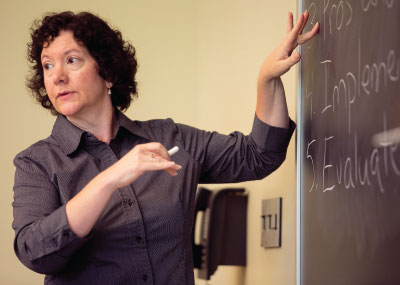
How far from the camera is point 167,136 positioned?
71.4 inches

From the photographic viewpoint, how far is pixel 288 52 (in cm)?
162

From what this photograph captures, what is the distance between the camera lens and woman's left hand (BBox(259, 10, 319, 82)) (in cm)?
158

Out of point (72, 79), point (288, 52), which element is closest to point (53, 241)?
point (72, 79)

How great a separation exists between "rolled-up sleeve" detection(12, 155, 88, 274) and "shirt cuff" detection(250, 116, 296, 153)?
21.7 inches

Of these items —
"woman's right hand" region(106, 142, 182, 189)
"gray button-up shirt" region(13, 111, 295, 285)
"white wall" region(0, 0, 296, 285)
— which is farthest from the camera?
"white wall" region(0, 0, 296, 285)

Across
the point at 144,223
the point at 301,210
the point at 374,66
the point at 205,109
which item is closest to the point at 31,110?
the point at 205,109

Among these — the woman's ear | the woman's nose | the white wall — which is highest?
the white wall

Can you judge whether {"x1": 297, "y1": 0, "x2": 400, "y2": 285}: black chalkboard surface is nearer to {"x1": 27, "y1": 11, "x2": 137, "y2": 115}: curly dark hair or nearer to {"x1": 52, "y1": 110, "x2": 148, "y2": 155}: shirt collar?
{"x1": 52, "y1": 110, "x2": 148, "y2": 155}: shirt collar

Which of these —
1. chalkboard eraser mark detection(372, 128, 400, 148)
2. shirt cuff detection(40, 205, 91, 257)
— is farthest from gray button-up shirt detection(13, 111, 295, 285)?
chalkboard eraser mark detection(372, 128, 400, 148)

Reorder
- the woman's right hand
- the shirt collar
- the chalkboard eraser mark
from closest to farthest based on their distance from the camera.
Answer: the chalkboard eraser mark, the woman's right hand, the shirt collar

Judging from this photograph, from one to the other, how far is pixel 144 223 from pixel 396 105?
0.77 metres

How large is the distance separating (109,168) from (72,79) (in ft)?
1.31

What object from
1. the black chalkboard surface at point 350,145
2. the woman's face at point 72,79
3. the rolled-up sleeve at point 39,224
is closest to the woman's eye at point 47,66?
the woman's face at point 72,79

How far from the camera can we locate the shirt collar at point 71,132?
169cm
